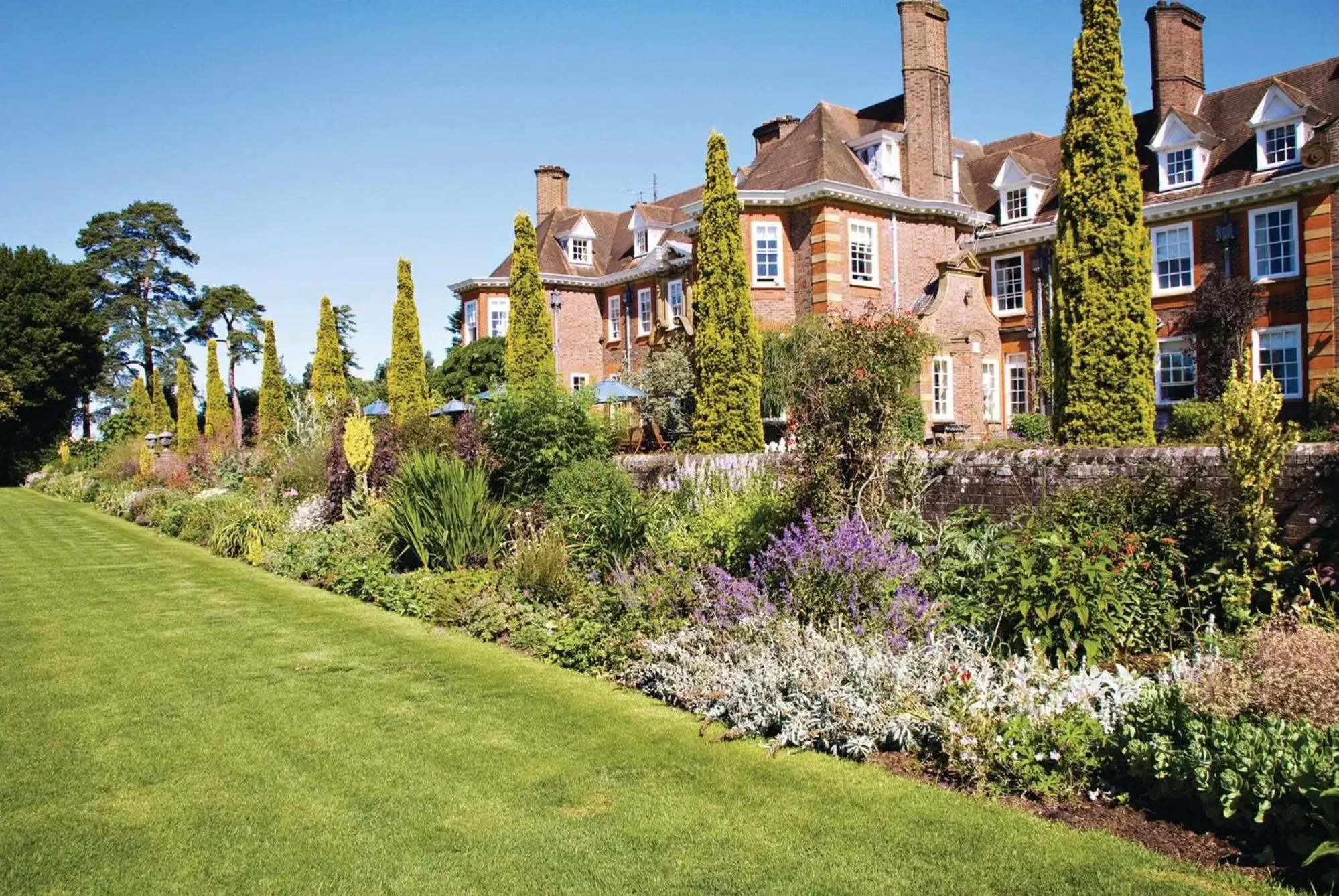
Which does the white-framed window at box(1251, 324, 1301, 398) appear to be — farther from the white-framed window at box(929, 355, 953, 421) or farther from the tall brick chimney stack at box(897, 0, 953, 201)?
the tall brick chimney stack at box(897, 0, 953, 201)

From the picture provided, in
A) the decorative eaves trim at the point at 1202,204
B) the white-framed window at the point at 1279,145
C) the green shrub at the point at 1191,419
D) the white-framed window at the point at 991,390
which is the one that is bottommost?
the green shrub at the point at 1191,419

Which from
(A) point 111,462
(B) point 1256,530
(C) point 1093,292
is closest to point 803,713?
(B) point 1256,530

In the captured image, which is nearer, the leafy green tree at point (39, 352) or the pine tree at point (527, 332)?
the pine tree at point (527, 332)

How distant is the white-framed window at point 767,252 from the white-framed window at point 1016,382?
821 cm

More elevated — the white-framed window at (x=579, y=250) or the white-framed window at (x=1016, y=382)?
the white-framed window at (x=579, y=250)

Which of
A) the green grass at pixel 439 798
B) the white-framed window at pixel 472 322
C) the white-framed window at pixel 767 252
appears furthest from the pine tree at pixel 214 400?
the green grass at pixel 439 798

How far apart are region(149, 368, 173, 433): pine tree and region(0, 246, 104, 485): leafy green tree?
6626 mm

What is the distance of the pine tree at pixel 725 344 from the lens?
16.0 meters

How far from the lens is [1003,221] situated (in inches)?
1194

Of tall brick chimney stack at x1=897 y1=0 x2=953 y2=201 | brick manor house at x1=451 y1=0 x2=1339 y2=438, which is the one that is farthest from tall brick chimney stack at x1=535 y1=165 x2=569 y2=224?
tall brick chimney stack at x1=897 y1=0 x2=953 y2=201

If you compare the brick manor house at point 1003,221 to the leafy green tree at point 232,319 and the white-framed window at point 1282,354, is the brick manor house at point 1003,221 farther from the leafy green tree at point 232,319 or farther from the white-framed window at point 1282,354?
the leafy green tree at point 232,319

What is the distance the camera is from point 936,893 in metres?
3.89

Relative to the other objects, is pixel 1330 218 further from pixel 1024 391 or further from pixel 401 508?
pixel 401 508

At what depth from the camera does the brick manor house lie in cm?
2370
